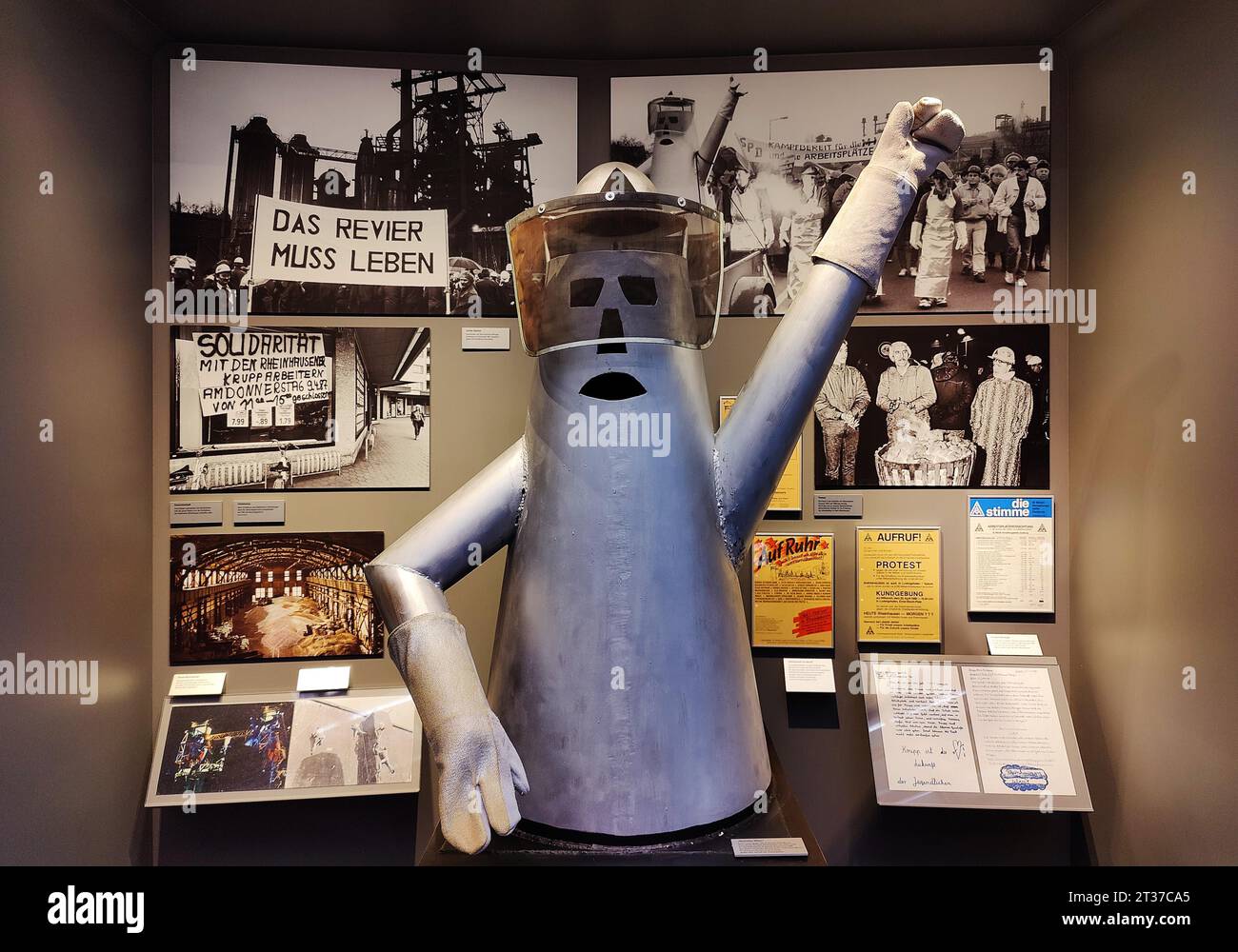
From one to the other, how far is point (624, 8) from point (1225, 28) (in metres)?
1.15

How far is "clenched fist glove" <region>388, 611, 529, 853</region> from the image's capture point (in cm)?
107

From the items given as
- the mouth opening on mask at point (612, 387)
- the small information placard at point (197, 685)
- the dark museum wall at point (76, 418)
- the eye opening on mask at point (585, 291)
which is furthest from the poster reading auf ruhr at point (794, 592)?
the dark museum wall at point (76, 418)

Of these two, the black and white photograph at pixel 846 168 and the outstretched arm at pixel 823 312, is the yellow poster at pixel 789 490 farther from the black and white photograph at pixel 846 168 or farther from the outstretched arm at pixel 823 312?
the outstretched arm at pixel 823 312

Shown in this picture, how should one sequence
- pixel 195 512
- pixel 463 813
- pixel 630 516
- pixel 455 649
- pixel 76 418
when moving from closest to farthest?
pixel 463 813 < pixel 455 649 < pixel 630 516 < pixel 76 418 < pixel 195 512

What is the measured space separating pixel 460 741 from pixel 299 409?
107 cm

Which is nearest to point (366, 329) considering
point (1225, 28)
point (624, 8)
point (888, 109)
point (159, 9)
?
point (159, 9)

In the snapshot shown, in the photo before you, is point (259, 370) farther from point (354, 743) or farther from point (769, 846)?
point (769, 846)

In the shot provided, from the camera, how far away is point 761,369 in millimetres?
1345

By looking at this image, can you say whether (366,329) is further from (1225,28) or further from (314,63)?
(1225,28)

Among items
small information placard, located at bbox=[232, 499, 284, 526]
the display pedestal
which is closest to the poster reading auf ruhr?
the display pedestal

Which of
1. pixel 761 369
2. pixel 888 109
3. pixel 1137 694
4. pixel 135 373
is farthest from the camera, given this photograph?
pixel 888 109

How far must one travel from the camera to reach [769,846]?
1237 mm

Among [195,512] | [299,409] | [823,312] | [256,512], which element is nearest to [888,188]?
[823,312]

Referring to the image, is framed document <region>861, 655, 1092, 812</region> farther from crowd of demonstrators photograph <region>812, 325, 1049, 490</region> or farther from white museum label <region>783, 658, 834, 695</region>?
crowd of demonstrators photograph <region>812, 325, 1049, 490</region>
